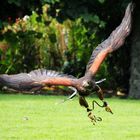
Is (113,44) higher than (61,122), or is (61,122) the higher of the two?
(113,44)

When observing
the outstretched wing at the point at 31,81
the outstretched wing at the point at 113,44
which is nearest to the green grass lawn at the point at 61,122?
the outstretched wing at the point at 113,44

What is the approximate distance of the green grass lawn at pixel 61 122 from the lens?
23.9ft

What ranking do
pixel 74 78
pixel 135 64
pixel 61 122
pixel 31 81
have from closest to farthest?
pixel 31 81, pixel 74 78, pixel 61 122, pixel 135 64

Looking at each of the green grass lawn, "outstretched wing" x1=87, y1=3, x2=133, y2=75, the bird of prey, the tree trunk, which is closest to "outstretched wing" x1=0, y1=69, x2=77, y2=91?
the bird of prey

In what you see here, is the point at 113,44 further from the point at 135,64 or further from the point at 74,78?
the point at 135,64

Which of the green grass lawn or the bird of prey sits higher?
the bird of prey

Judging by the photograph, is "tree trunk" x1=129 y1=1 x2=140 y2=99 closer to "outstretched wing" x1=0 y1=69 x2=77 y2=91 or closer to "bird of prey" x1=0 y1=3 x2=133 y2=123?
"bird of prey" x1=0 y1=3 x2=133 y2=123

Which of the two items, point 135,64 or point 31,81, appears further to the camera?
point 135,64

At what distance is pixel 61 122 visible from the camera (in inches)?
328

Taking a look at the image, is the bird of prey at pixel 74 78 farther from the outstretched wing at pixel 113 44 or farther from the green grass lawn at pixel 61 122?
the green grass lawn at pixel 61 122

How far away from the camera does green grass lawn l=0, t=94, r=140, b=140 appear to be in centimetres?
727

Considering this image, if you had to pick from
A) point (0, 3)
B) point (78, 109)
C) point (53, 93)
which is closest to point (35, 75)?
point (78, 109)

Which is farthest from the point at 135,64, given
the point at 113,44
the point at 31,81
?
the point at 31,81

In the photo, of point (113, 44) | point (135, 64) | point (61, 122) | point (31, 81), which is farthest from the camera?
point (135, 64)
